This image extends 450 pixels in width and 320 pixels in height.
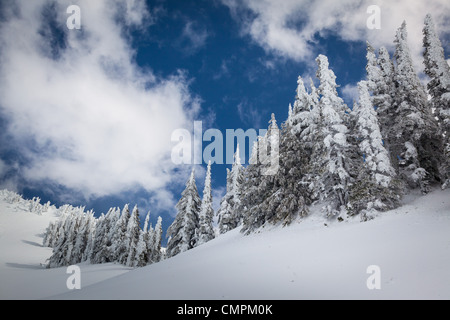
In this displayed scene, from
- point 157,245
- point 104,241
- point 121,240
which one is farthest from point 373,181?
point 157,245

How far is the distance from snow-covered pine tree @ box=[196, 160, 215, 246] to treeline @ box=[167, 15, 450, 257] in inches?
351

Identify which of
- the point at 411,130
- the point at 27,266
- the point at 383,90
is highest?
the point at 383,90

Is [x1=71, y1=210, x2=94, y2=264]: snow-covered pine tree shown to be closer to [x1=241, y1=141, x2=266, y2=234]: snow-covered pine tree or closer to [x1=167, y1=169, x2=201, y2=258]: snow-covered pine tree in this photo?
[x1=167, y1=169, x2=201, y2=258]: snow-covered pine tree

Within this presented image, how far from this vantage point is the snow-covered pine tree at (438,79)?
54.4 ft

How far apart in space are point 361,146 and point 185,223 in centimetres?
2635

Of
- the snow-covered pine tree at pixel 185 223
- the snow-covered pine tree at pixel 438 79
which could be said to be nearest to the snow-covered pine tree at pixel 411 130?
the snow-covered pine tree at pixel 438 79

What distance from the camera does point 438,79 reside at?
58.2 ft

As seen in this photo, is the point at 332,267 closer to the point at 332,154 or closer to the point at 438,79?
the point at 332,154

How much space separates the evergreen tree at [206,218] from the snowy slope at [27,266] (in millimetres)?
13092

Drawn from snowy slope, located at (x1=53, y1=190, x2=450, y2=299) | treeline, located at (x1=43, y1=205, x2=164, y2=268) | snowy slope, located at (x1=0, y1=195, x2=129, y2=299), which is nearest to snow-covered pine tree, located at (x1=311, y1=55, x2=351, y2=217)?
snowy slope, located at (x1=53, y1=190, x2=450, y2=299)

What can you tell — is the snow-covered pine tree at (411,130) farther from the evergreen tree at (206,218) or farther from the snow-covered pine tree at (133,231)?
the snow-covered pine tree at (133,231)
